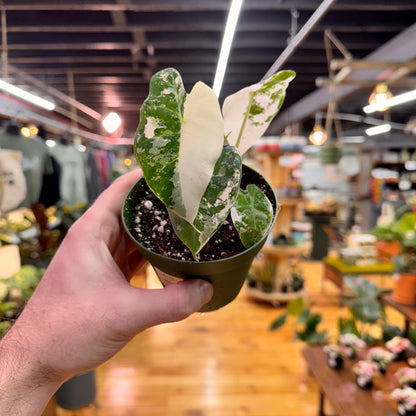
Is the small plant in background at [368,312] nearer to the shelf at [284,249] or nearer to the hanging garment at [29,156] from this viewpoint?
the shelf at [284,249]

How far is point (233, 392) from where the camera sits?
8.51 ft

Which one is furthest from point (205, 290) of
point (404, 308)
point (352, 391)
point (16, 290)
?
point (404, 308)

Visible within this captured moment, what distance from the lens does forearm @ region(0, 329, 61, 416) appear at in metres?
0.58

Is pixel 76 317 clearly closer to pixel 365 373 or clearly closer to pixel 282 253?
pixel 365 373

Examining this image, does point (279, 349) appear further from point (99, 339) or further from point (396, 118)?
point (396, 118)

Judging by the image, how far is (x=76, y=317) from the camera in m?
0.62

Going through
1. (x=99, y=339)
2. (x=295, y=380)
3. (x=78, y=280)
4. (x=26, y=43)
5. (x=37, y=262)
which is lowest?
(x=295, y=380)

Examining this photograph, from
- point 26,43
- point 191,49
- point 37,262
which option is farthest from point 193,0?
point 37,262

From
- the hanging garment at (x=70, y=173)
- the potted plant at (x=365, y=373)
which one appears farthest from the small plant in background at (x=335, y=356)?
the hanging garment at (x=70, y=173)

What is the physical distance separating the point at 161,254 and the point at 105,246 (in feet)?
0.48

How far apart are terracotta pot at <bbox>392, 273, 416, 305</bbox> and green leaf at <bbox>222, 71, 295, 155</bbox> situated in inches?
70.9

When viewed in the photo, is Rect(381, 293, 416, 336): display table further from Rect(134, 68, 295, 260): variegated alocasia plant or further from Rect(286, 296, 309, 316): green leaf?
Rect(134, 68, 295, 260): variegated alocasia plant

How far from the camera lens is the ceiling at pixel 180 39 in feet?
9.61

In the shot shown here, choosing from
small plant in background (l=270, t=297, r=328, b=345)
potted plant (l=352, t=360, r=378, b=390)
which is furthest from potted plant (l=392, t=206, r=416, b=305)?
small plant in background (l=270, t=297, r=328, b=345)
